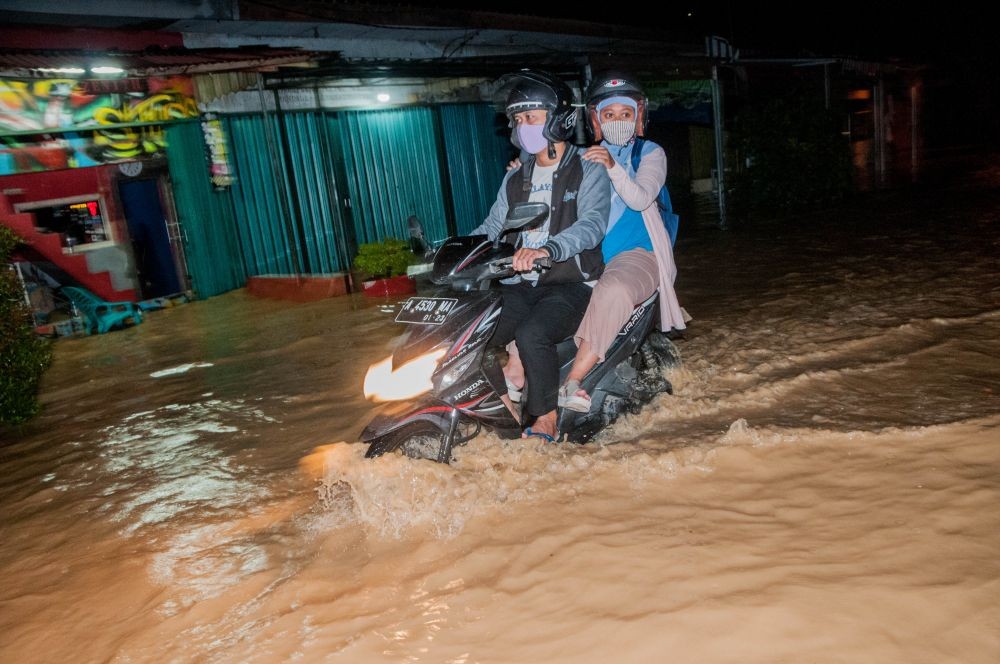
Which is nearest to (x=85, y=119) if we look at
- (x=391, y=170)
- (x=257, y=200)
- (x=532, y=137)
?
(x=257, y=200)

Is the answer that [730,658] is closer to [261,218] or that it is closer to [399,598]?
[399,598]

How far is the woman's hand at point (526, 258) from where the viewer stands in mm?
3680

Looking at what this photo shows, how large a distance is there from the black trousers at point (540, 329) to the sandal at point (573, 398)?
0.11 meters

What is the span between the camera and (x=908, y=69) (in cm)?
2603

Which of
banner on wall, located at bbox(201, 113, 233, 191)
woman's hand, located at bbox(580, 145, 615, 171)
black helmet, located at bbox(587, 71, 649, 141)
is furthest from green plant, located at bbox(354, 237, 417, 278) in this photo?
woman's hand, located at bbox(580, 145, 615, 171)

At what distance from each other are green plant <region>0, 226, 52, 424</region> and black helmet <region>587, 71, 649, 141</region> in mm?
5015

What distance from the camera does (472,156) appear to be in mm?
15562

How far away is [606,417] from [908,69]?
89.0 feet

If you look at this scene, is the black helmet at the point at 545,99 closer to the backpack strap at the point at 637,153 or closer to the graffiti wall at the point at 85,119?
the backpack strap at the point at 637,153

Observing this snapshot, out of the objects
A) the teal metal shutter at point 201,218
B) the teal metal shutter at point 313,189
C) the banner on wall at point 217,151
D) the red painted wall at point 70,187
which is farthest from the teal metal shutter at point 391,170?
the red painted wall at point 70,187

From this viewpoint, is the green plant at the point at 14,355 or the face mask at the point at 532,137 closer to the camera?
the face mask at the point at 532,137

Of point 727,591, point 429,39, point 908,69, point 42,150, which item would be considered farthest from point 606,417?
point 908,69

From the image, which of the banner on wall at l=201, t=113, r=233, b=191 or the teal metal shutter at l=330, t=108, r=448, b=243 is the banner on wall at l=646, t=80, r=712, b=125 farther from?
the banner on wall at l=201, t=113, r=233, b=191

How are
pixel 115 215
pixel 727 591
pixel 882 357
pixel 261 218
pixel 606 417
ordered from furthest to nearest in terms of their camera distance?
pixel 261 218, pixel 115 215, pixel 882 357, pixel 606 417, pixel 727 591
